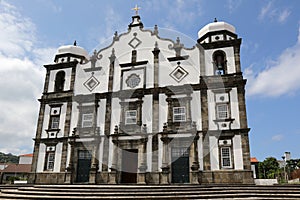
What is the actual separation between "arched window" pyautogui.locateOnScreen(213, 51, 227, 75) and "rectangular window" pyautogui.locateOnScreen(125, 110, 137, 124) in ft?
21.9

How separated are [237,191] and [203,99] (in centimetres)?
874

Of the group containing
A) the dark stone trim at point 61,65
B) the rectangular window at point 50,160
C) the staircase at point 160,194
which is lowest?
the staircase at point 160,194

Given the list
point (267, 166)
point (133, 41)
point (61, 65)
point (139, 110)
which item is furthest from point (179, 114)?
point (267, 166)

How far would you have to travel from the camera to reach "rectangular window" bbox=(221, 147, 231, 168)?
54.7ft

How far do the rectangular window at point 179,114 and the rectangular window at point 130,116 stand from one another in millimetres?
2991

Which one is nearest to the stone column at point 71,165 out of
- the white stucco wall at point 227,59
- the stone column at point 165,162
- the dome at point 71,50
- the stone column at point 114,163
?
the stone column at point 114,163

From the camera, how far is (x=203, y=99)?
18.3 meters

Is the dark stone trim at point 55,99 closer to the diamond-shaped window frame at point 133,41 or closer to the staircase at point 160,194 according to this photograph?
the diamond-shaped window frame at point 133,41

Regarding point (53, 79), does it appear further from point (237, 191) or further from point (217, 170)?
point (237, 191)

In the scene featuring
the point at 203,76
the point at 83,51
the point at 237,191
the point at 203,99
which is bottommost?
the point at 237,191

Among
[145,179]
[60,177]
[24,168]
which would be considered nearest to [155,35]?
[145,179]

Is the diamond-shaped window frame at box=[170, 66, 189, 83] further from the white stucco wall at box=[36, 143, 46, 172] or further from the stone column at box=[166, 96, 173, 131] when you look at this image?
the white stucco wall at box=[36, 143, 46, 172]

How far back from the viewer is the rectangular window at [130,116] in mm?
19438

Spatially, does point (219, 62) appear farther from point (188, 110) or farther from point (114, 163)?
point (114, 163)
